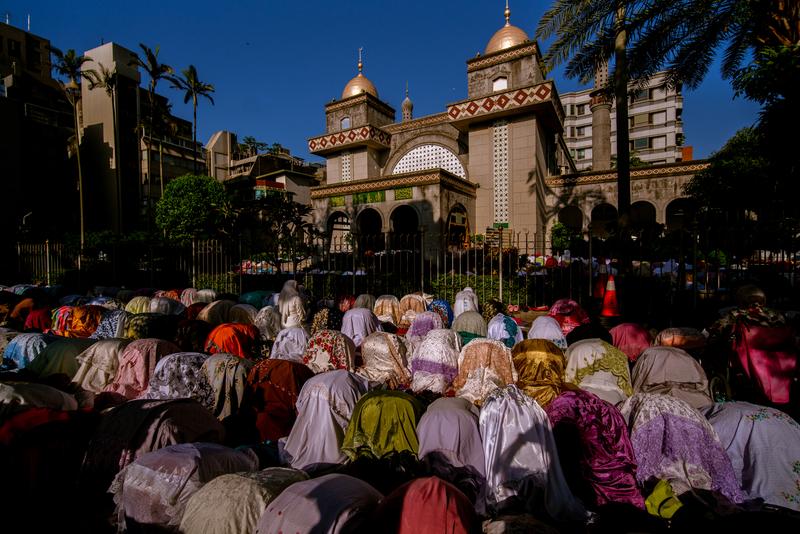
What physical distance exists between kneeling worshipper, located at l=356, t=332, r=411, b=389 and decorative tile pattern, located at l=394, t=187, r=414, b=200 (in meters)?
11.7

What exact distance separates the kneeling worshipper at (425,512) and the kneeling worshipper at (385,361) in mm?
3121

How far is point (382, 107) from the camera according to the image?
77.4 feet

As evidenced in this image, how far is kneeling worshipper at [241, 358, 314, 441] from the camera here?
4488 mm

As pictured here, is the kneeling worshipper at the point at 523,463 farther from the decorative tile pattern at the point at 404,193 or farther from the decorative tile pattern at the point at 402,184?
the decorative tile pattern at the point at 404,193

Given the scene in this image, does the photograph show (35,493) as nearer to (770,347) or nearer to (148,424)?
(148,424)

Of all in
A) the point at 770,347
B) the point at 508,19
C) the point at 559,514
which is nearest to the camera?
the point at 559,514

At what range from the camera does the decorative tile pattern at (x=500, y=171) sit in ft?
58.3

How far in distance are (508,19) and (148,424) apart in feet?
69.6

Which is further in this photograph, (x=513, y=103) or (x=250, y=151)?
(x=250, y=151)

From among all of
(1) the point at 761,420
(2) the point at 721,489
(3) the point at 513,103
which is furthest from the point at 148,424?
(3) the point at 513,103

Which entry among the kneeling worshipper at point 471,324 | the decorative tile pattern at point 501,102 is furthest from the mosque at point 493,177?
the kneeling worshipper at point 471,324

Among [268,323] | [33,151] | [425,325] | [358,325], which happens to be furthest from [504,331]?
[33,151]

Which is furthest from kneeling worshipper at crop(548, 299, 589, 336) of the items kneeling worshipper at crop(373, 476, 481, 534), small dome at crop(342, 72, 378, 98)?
small dome at crop(342, 72, 378, 98)

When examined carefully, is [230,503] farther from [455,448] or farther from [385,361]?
[385,361]
